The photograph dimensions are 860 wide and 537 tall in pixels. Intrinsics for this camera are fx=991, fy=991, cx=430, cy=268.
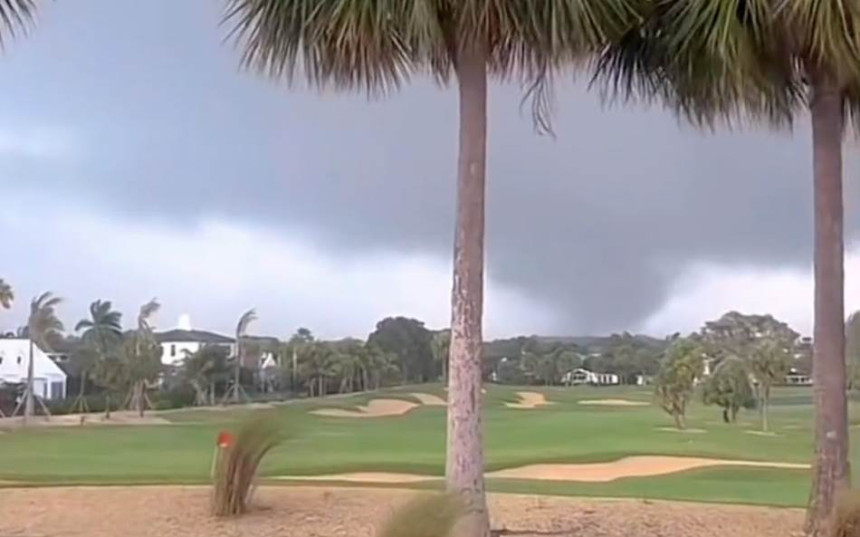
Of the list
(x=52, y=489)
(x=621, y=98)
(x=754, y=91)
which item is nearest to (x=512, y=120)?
(x=621, y=98)

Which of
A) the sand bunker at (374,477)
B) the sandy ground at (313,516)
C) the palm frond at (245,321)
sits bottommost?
the sand bunker at (374,477)

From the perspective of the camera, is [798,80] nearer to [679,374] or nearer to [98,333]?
[679,374]

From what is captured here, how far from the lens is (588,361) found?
696 inches

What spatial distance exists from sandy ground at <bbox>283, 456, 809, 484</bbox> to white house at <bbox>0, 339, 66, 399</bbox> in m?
7.19

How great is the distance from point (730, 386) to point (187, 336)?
990 centimetres

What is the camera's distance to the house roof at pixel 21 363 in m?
17.6

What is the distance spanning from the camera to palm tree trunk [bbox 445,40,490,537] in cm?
662

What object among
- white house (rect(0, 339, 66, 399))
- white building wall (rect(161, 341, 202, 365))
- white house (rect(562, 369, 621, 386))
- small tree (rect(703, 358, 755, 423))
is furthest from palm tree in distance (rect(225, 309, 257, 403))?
small tree (rect(703, 358, 755, 423))

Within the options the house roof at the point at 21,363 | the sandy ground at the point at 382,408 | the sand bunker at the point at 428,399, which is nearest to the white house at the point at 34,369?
the house roof at the point at 21,363

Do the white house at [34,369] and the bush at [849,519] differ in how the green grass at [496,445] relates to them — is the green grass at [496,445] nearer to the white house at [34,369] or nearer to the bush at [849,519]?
the white house at [34,369]

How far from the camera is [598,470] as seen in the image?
15.0m

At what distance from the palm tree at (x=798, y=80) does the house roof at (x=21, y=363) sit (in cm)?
1361

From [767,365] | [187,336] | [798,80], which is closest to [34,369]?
[187,336]

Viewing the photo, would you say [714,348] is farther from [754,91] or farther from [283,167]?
[754,91]
